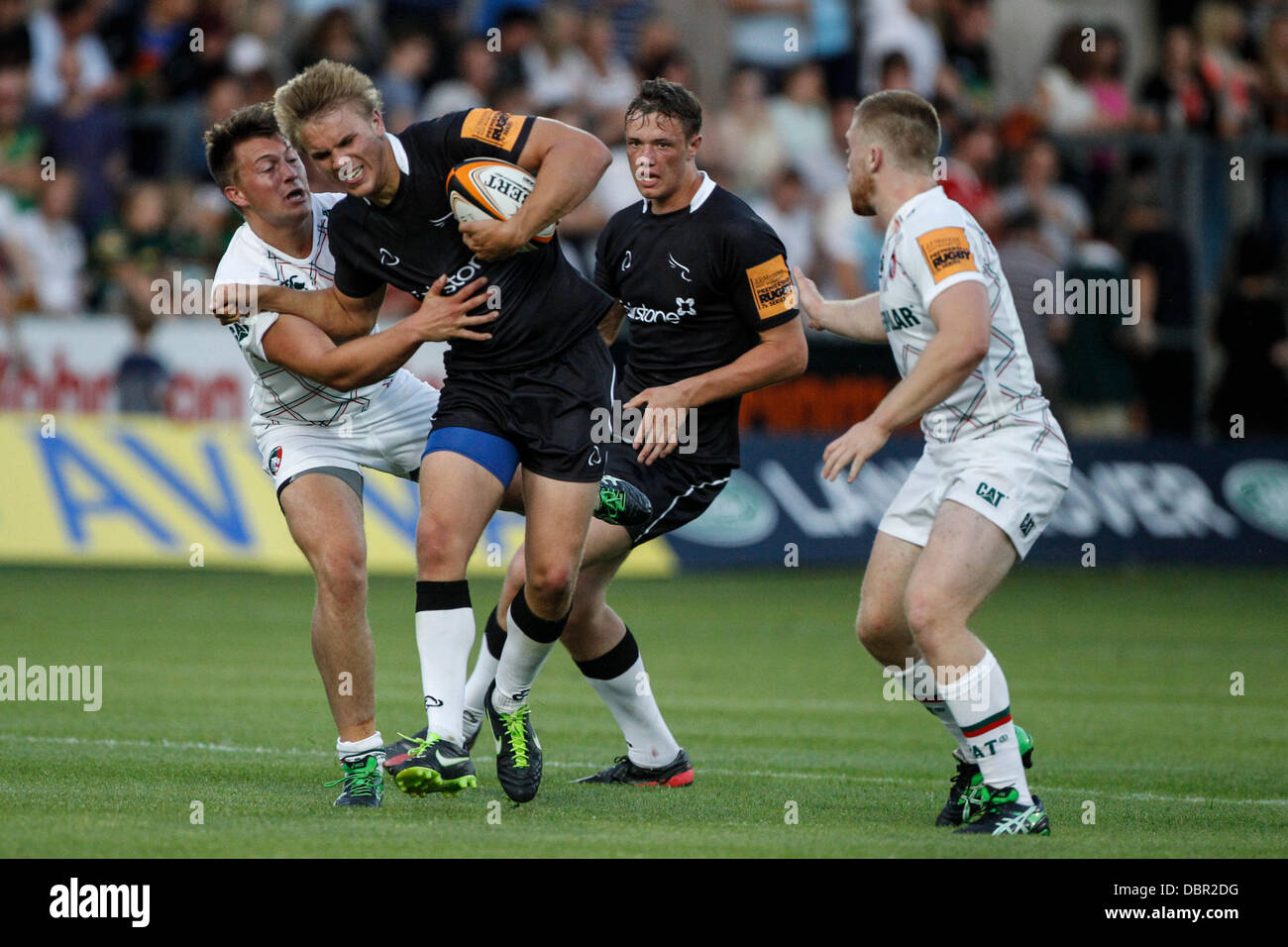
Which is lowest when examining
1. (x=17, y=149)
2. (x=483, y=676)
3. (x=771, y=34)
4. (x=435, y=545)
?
(x=483, y=676)

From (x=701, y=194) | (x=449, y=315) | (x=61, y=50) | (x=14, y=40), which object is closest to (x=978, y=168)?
(x=61, y=50)

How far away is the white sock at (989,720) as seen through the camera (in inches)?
251

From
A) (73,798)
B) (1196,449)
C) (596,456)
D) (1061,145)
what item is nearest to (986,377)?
(596,456)

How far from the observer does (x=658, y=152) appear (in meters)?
7.68

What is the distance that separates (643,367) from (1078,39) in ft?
44.8

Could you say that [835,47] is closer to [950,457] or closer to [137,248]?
[137,248]

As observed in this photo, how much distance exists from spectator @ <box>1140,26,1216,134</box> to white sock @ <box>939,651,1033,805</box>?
47.8ft

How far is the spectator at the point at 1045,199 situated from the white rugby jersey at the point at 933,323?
1138cm

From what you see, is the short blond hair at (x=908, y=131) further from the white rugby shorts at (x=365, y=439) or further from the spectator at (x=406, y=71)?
the spectator at (x=406, y=71)

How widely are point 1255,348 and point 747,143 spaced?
5.32 meters

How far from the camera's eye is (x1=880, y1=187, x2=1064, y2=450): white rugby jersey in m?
6.46

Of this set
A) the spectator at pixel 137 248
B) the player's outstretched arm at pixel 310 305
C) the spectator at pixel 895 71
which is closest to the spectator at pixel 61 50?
the spectator at pixel 137 248
